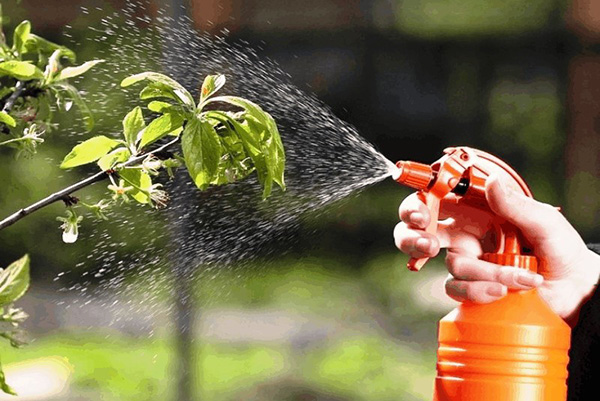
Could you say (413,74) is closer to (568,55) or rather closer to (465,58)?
(465,58)

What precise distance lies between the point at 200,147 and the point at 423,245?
21cm

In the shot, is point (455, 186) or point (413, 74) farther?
point (413, 74)

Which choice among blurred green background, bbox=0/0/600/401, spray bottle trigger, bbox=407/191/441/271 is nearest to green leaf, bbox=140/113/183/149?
spray bottle trigger, bbox=407/191/441/271

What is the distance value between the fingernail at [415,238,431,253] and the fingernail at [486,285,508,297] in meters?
0.05

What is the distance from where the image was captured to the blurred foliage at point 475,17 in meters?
2.85

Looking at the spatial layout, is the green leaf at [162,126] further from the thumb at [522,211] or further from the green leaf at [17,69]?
the thumb at [522,211]

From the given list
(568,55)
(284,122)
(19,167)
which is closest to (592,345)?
(284,122)

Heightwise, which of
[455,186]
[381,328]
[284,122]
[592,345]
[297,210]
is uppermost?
[455,186]

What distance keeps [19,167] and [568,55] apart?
→ 4.92 feet

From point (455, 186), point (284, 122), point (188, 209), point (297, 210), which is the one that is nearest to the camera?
point (455, 186)

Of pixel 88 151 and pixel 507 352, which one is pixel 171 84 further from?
pixel 507 352

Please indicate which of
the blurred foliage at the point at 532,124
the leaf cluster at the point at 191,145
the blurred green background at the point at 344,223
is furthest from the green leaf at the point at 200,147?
the blurred foliage at the point at 532,124

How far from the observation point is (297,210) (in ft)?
9.11

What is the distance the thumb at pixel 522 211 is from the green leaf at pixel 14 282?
0.32 m
